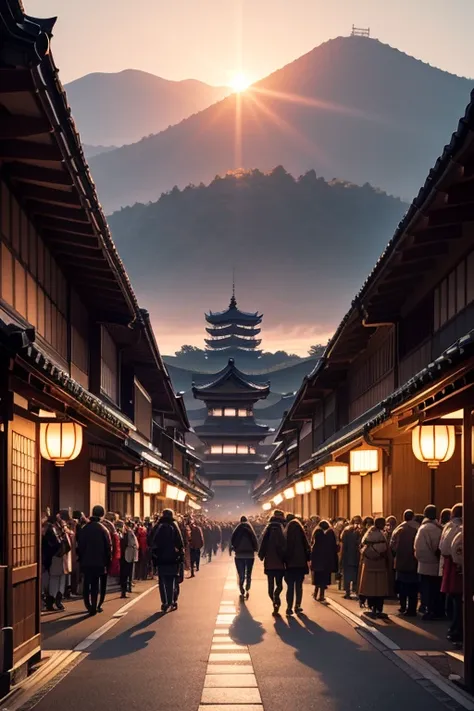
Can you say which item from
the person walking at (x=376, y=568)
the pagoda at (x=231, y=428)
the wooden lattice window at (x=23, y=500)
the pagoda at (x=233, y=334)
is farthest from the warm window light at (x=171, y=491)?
the pagoda at (x=233, y=334)

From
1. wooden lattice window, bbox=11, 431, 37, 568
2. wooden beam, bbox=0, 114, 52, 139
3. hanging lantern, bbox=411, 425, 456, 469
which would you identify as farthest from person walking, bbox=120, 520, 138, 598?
wooden beam, bbox=0, 114, 52, 139

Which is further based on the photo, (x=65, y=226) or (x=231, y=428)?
(x=231, y=428)

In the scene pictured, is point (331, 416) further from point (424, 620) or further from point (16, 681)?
point (16, 681)

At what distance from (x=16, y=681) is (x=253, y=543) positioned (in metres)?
14.9

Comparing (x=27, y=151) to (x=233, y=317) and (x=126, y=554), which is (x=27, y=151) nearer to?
(x=126, y=554)

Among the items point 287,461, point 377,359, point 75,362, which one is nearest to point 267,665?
point 75,362

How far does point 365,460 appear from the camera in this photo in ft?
84.8

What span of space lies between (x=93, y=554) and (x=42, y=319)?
14.4 feet

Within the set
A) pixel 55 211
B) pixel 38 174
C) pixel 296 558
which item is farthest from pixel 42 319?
pixel 296 558

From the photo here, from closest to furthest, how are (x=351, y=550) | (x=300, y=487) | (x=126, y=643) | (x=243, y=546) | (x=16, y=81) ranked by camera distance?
1. (x=16, y=81)
2. (x=126, y=643)
3. (x=351, y=550)
4. (x=243, y=546)
5. (x=300, y=487)

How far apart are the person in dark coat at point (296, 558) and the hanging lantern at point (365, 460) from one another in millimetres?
4473

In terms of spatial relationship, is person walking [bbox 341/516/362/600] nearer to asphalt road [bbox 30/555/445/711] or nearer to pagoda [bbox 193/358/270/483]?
asphalt road [bbox 30/555/445/711]

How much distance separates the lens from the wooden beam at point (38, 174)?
15586 mm

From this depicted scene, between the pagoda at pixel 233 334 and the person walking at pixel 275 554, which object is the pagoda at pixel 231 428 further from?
the person walking at pixel 275 554
